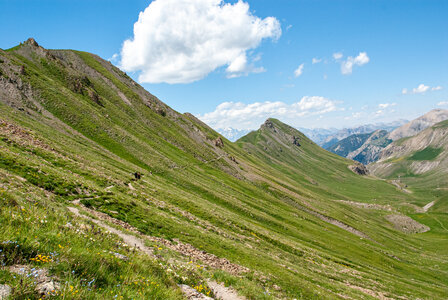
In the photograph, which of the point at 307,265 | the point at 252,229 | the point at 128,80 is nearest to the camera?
the point at 307,265

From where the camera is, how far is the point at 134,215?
25906mm

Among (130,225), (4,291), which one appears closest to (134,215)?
(130,225)

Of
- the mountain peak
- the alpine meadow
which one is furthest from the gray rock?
the mountain peak

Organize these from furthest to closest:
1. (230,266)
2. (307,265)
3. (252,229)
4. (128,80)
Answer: (128,80) < (252,229) < (307,265) < (230,266)

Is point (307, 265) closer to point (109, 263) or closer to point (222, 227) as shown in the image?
point (222, 227)

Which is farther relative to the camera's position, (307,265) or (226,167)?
(226,167)

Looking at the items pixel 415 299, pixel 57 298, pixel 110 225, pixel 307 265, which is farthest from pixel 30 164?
pixel 415 299

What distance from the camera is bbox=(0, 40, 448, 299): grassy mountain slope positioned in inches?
360

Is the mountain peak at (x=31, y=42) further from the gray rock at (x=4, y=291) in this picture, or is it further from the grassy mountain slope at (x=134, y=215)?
the gray rock at (x=4, y=291)

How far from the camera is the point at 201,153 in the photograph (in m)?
121

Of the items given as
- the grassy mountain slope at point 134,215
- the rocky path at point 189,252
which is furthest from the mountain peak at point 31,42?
the rocky path at point 189,252

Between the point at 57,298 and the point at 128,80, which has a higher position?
the point at 128,80

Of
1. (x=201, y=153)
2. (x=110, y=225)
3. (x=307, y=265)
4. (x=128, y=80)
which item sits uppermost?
(x=128, y=80)

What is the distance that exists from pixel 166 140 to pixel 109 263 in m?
106
